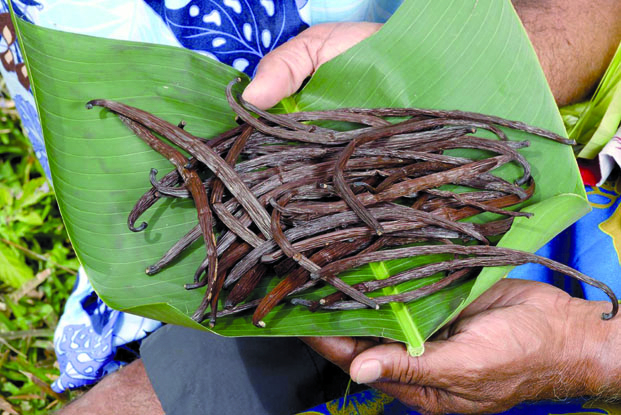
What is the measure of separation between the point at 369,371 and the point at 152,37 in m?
0.93

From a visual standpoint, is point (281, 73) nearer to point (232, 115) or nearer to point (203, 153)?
point (232, 115)

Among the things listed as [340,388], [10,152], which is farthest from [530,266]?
[10,152]

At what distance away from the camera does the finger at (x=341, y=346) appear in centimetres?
105

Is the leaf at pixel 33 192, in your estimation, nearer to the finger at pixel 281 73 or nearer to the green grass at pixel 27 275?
the green grass at pixel 27 275

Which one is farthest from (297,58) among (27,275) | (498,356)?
(27,275)

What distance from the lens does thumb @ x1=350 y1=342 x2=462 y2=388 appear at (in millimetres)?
934

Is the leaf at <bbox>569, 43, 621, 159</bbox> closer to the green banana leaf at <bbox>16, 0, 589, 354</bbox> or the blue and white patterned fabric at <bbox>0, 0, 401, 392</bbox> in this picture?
the green banana leaf at <bbox>16, 0, 589, 354</bbox>

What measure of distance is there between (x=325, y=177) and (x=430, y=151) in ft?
0.73

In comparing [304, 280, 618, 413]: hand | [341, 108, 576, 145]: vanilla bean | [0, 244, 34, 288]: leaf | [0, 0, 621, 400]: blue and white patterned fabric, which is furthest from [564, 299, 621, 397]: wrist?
[0, 244, 34, 288]: leaf

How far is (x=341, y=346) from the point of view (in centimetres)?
106

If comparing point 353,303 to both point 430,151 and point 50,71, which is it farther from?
point 50,71

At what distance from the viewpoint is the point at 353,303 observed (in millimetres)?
952

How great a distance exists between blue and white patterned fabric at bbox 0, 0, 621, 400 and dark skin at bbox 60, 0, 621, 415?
0.42 ft

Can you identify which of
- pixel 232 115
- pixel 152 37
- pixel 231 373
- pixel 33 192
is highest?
pixel 152 37
